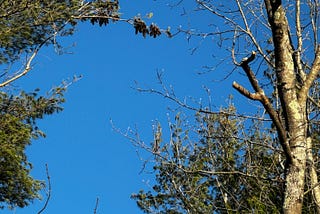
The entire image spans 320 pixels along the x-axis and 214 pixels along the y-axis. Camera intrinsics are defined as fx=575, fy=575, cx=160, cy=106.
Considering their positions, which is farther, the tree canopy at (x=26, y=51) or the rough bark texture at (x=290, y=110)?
the tree canopy at (x=26, y=51)

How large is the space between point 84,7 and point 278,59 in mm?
8608

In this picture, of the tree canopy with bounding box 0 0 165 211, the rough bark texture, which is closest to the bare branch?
the rough bark texture

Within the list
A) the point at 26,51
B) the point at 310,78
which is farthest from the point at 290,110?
the point at 26,51

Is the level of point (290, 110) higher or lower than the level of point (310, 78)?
lower

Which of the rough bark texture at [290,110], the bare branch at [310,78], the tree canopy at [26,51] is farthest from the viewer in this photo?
the tree canopy at [26,51]

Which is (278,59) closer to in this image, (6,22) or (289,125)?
(289,125)

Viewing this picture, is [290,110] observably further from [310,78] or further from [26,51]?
[26,51]

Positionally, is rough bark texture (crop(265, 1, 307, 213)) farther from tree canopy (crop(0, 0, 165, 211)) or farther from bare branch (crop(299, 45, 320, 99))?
tree canopy (crop(0, 0, 165, 211))

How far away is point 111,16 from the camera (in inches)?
486

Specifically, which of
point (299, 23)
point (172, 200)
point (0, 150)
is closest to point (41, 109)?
point (0, 150)

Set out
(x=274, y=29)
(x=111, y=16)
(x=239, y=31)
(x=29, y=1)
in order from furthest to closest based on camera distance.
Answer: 1. (x=111, y=16)
2. (x=29, y=1)
3. (x=239, y=31)
4. (x=274, y=29)

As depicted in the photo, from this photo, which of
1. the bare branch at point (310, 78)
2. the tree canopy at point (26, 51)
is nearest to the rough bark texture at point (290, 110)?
the bare branch at point (310, 78)

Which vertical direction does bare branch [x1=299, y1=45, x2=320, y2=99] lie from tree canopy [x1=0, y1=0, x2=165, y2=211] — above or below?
below

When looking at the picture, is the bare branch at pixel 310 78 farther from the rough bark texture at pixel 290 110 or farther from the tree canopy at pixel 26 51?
the tree canopy at pixel 26 51
